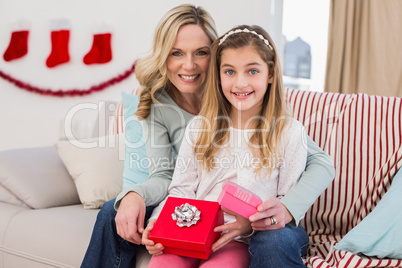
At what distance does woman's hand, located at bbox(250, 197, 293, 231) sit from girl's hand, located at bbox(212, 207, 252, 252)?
49 millimetres

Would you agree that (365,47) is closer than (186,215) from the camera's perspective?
No

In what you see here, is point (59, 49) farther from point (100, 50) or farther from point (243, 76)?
point (243, 76)

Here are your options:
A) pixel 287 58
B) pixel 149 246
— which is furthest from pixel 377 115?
pixel 287 58

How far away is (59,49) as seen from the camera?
305 centimetres

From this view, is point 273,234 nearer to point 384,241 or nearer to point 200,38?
point 384,241

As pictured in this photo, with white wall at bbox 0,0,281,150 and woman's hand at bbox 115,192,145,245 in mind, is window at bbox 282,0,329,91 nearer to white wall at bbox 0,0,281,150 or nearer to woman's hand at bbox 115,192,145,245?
white wall at bbox 0,0,281,150

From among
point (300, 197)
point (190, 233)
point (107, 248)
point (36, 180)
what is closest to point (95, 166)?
point (36, 180)

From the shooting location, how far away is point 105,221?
1302mm

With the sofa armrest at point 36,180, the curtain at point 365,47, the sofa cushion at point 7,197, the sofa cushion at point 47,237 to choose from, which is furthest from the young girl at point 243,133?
the curtain at point 365,47

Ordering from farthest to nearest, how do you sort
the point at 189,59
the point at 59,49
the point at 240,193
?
1. the point at 59,49
2. the point at 189,59
3. the point at 240,193

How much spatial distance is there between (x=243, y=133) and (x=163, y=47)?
417 mm

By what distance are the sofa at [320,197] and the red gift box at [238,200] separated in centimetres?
33

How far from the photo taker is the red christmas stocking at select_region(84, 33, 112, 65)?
3096 millimetres

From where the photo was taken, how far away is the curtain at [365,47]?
2.81 metres
